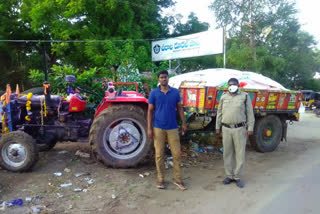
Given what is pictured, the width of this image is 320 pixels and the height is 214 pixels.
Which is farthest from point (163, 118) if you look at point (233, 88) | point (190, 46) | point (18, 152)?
point (190, 46)

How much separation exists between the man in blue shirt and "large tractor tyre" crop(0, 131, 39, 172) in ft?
6.40

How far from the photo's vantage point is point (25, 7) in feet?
48.3

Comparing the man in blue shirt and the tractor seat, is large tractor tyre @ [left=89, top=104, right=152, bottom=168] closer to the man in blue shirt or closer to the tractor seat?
the man in blue shirt

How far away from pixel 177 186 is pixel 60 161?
228cm

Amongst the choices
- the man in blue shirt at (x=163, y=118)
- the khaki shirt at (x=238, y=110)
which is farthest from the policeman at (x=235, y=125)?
the man in blue shirt at (x=163, y=118)

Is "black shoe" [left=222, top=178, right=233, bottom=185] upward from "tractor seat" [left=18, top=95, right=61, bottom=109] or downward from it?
downward

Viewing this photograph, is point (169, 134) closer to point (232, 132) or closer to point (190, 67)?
point (232, 132)

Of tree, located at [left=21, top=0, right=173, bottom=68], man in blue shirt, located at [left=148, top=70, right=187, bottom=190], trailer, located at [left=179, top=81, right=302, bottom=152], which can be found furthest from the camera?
tree, located at [left=21, top=0, right=173, bottom=68]

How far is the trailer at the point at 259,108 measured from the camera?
5.63 metres

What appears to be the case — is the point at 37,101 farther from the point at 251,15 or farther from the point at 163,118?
the point at 251,15

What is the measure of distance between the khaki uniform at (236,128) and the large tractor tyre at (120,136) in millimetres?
1318

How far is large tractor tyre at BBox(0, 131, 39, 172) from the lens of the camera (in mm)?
4336

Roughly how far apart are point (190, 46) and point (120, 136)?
405 inches

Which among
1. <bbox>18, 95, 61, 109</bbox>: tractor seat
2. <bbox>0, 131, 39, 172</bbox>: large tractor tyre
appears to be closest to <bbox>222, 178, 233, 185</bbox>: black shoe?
<bbox>0, 131, 39, 172</bbox>: large tractor tyre
